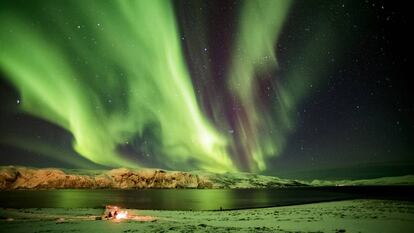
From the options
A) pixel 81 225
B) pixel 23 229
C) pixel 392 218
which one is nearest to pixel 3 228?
pixel 23 229

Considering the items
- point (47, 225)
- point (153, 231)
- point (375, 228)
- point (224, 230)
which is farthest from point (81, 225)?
point (375, 228)

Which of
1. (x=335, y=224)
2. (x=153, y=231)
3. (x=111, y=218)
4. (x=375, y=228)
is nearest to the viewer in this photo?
(x=153, y=231)

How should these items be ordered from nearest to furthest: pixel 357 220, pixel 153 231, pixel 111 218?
pixel 153 231
pixel 357 220
pixel 111 218

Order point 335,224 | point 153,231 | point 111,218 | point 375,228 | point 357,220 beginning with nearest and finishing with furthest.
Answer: point 153,231, point 375,228, point 335,224, point 357,220, point 111,218

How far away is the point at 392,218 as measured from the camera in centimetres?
3769

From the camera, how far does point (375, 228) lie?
3064 centimetres

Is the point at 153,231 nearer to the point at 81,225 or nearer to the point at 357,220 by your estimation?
the point at 81,225

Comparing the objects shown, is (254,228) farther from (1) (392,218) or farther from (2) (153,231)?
(1) (392,218)

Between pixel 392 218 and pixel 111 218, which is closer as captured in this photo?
pixel 392 218

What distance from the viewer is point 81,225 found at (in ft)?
112

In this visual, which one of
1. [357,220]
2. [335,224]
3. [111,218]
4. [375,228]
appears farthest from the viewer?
[111,218]

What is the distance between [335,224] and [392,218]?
9371 mm

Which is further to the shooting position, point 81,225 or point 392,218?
point 392,218

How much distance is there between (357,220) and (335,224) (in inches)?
173
